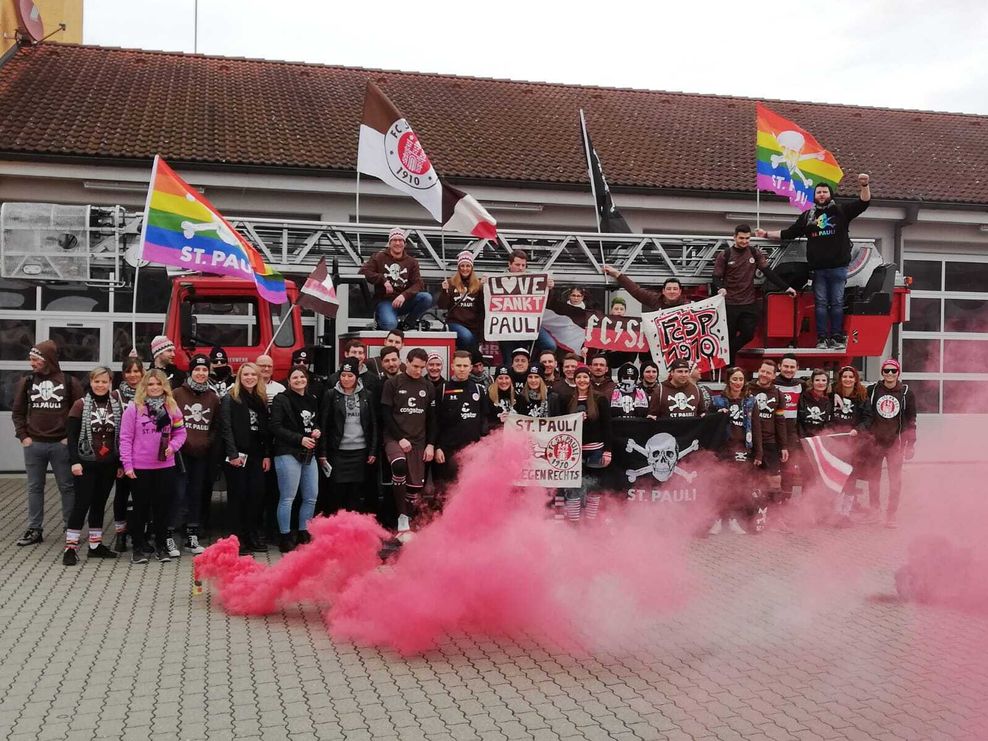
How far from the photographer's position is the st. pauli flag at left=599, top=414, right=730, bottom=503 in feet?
30.9

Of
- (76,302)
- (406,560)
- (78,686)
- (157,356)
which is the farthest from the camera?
(76,302)

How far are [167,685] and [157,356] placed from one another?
455cm

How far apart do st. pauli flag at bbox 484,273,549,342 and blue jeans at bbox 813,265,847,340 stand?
3.44m

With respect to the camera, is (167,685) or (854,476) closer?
(167,685)

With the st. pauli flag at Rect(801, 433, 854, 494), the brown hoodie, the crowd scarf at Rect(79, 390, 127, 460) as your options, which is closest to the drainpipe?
the st. pauli flag at Rect(801, 433, 854, 494)

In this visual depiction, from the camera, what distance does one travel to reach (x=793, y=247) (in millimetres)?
12102

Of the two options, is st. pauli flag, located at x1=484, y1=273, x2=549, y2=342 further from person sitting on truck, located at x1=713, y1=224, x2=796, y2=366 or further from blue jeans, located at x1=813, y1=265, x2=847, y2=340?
blue jeans, located at x1=813, y1=265, x2=847, y2=340

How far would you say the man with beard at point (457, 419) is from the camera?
28.3 feet

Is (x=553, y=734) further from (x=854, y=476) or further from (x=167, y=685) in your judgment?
(x=854, y=476)

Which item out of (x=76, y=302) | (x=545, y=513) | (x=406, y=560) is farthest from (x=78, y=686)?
(x=76, y=302)

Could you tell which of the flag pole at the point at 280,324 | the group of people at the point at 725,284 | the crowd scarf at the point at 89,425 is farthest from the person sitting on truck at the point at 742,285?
the crowd scarf at the point at 89,425

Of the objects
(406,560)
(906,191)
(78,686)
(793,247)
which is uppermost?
(906,191)

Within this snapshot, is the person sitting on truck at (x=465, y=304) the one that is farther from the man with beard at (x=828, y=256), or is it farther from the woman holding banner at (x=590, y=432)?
the man with beard at (x=828, y=256)

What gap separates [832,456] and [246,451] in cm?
570
